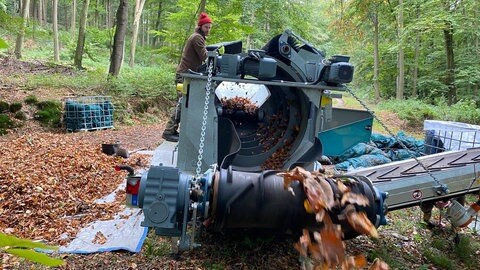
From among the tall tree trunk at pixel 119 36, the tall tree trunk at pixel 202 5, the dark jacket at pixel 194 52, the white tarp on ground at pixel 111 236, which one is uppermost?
the tall tree trunk at pixel 202 5

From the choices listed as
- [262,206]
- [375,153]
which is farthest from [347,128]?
[262,206]

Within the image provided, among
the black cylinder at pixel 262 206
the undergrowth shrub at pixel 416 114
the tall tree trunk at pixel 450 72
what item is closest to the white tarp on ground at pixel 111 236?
the black cylinder at pixel 262 206

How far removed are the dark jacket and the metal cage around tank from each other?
4.01 metres

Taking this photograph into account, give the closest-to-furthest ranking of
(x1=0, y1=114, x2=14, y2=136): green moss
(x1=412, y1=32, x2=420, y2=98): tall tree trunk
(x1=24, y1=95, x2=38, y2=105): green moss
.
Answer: (x1=0, y1=114, x2=14, y2=136): green moss → (x1=24, y1=95, x2=38, y2=105): green moss → (x1=412, y1=32, x2=420, y2=98): tall tree trunk

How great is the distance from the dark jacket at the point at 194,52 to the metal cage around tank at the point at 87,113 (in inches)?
158

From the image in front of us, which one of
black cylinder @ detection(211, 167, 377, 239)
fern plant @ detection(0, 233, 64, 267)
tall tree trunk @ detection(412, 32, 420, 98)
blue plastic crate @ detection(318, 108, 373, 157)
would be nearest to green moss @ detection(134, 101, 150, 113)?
blue plastic crate @ detection(318, 108, 373, 157)

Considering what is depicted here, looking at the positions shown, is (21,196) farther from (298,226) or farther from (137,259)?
(298,226)

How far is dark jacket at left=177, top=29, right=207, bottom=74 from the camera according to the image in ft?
19.7

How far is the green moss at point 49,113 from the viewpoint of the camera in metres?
8.87

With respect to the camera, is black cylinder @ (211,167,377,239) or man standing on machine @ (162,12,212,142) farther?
man standing on machine @ (162,12,212,142)

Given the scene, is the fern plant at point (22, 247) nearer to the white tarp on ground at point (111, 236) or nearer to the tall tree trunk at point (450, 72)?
the white tarp on ground at point (111, 236)

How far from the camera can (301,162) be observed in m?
3.91

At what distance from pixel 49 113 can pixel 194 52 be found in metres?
4.65

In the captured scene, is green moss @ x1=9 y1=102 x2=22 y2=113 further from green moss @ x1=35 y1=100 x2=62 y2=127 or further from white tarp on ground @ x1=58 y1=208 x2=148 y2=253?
white tarp on ground @ x1=58 y1=208 x2=148 y2=253
